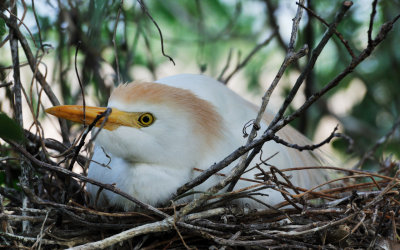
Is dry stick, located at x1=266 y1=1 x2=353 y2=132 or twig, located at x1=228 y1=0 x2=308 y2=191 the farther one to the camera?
twig, located at x1=228 y1=0 x2=308 y2=191

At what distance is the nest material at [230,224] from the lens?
148cm

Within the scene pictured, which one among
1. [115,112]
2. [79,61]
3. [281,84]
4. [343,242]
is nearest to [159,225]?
[115,112]

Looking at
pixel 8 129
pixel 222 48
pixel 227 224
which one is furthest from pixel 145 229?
pixel 222 48

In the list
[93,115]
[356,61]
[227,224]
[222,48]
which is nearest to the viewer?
[356,61]

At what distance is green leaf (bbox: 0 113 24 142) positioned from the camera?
1207 millimetres

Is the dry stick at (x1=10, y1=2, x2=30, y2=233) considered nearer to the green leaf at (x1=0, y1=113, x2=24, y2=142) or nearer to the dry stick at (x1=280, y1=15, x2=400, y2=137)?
the green leaf at (x1=0, y1=113, x2=24, y2=142)

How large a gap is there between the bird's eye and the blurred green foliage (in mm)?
363

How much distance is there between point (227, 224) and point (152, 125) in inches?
16.7

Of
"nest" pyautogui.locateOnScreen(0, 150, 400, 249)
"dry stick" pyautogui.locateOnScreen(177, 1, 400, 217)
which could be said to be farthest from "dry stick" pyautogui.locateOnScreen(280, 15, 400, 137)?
"nest" pyautogui.locateOnScreen(0, 150, 400, 249)

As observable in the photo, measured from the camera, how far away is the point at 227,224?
1.52m

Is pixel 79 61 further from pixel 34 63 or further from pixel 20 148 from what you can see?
pixel 20 148

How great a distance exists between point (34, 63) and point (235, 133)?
2.50 feet

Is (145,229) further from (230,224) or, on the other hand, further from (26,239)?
(26,239)

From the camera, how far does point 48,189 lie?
1933 millimetres
